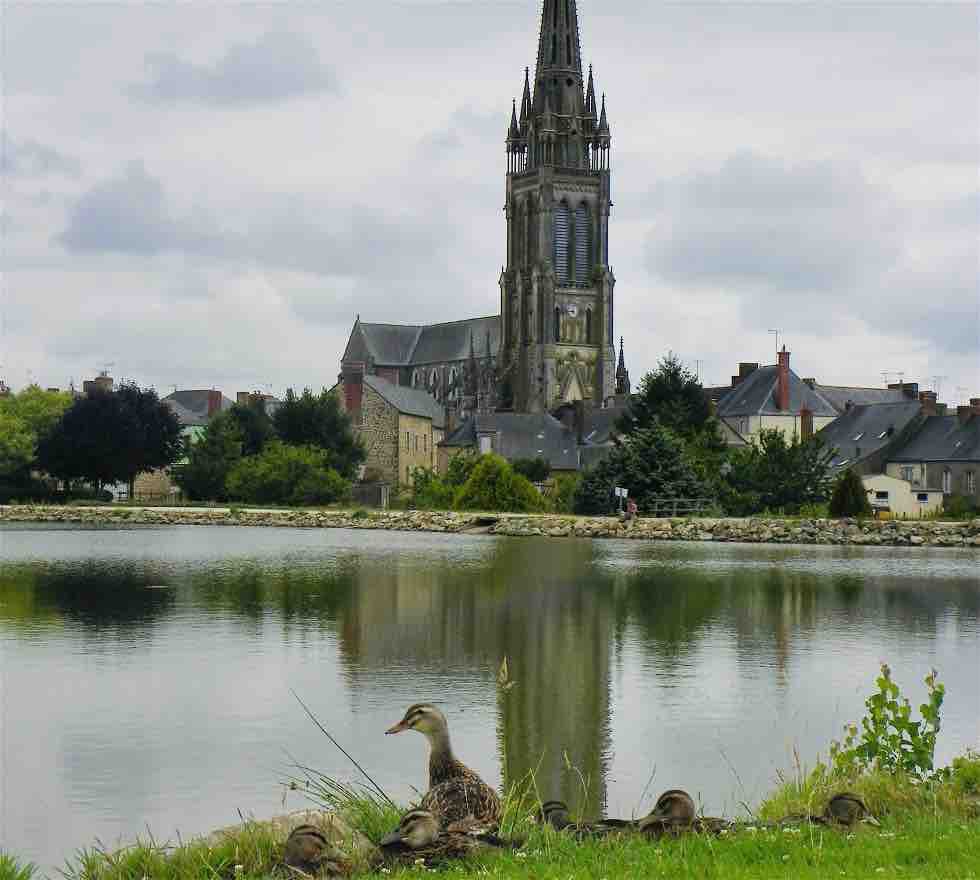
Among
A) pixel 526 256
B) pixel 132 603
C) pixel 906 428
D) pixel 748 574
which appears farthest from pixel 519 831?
pixel 526 256

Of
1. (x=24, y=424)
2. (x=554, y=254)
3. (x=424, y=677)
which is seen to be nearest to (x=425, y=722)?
(x=424, y=677)

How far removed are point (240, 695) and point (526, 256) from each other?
12192cm

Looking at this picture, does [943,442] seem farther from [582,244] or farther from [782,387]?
[582,244]

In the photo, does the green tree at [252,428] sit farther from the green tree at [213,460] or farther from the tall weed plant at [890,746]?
the tall weed plant at [890,746]

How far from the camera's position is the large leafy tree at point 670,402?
6912 centimetres

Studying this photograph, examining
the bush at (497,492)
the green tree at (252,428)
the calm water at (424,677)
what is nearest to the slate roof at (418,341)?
the green tree at (252,428)

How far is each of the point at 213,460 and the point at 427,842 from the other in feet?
252

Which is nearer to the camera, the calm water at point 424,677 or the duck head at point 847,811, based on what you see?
the duck head at point 847,811

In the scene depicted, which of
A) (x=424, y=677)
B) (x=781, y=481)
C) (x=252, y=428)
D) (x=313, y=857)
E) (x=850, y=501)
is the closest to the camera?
(x=313, y=857)

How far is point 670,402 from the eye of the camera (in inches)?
2761

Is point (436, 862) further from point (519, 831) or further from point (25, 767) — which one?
point (25, 767)

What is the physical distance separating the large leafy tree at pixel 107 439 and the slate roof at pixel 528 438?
20.9 meters

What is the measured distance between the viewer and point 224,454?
83.2 metres

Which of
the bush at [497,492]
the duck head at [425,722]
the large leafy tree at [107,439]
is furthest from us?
the large leafy tree at [107,439]
